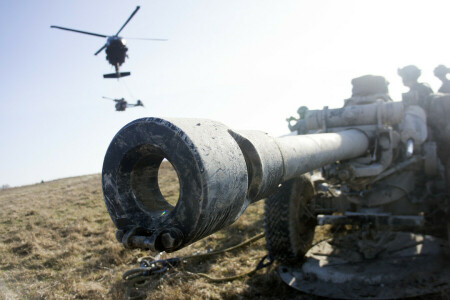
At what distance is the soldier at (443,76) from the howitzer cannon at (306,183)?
1.84m

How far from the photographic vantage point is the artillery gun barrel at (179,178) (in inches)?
40.5

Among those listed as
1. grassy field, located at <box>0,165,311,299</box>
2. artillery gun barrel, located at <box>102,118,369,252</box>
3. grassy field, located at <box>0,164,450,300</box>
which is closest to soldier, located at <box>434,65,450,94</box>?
grassy field, located at <box>0,164,450,300</box>

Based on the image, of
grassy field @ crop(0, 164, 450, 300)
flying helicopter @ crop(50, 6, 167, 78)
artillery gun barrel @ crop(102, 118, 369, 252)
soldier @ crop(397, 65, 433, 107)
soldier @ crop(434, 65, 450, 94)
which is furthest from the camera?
flying helicopter @ crop(50, 6, 167, 78)

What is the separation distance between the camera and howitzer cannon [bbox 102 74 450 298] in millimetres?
1065

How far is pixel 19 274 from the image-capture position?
5180mm

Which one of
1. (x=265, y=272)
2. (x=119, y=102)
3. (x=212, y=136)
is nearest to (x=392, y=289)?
(x=265, y=272)

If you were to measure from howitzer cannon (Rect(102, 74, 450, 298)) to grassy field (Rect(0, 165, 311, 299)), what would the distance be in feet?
2.40

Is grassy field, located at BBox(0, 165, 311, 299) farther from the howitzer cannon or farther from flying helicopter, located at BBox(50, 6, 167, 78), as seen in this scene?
flying helicopter, located at BBox(50, 6, 167, 78)

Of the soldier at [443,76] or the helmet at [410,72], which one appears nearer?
the helmet at [410,72]

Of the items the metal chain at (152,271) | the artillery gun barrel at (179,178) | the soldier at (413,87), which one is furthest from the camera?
→ the soldier at (413,87)

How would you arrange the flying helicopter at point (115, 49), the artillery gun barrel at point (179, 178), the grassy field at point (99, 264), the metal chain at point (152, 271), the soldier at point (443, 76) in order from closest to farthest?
the artillery gun barrel at point (179, 178), the grassy field at point (99, 264), the metal chain at point (152, 271), the soldier at point (443, 76), the flying helicopter at point (115, 49)

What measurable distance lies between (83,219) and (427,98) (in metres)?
7.82

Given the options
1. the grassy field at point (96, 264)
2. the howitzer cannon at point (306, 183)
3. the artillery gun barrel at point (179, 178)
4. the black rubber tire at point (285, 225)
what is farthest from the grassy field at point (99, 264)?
the artillery gun barrel at point (179, 178)

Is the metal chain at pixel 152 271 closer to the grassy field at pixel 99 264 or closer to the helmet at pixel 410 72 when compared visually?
the grassy field at pixel 99 264
